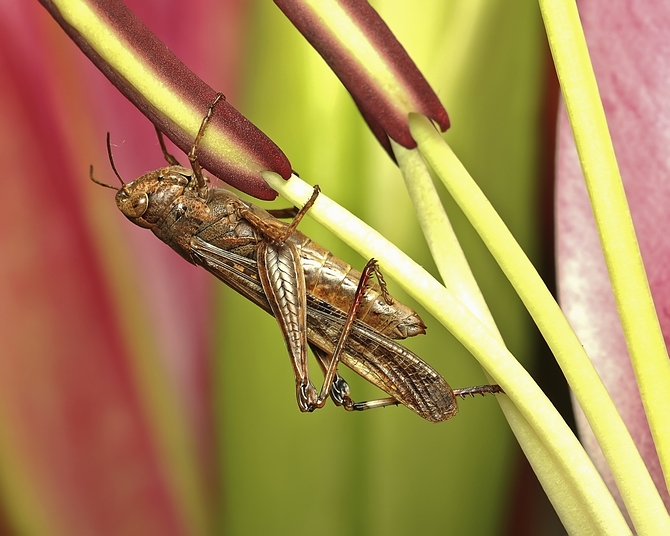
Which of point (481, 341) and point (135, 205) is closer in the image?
point (481, 341)

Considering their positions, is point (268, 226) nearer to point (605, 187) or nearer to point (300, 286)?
point (300, 286)

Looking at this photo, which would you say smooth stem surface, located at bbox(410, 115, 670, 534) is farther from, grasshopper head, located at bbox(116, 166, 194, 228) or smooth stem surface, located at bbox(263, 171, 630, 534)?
grasshopper head, located at bbox(116, 166, 194, 228)

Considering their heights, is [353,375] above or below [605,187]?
below

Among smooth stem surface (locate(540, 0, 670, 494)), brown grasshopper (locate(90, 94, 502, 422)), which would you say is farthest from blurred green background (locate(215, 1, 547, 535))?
smooth stem surface (locate(540, 0, 670, 494))

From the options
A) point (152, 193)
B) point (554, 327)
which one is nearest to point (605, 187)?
point (554, 327)

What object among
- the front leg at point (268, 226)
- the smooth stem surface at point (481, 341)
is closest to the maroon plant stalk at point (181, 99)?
the smooth stem surface at point (481, 341)
